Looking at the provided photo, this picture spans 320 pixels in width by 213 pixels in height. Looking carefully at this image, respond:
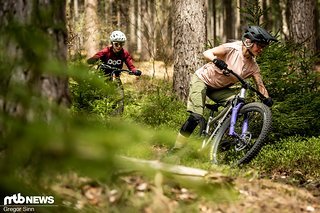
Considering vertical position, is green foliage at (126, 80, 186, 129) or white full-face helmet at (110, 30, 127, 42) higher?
white full-face helmet at (110, 30, 127, 42)

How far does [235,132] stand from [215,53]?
105cm

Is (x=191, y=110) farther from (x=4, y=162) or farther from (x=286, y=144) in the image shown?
(x=4, y=162)

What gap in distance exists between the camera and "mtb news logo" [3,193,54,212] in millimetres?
2562

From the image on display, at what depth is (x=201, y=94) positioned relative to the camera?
239 inches

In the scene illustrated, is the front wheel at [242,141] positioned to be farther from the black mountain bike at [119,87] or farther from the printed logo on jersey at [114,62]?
the printed logo on jersey at [114,62]

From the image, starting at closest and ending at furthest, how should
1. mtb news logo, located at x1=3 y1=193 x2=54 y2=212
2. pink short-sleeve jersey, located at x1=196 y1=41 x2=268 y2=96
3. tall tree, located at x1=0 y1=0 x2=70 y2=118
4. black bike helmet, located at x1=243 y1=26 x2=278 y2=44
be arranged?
tall tree, located at x1=0 y1=0 x2=70 y2=118, mtb news logo, located at x1=3 y1=193 x2=54 y2=212, black bike helmet, located at x1=243 y1=26 x2=278 y2=44, pink short-sleeve jersey, located at x1=196 y1=41 x2=268 y2=96

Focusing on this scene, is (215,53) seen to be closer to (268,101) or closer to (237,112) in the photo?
(237,112)

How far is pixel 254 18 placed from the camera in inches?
298

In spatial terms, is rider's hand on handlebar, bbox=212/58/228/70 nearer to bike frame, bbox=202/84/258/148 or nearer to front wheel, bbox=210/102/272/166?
bike frame, bbox=202/84/258/148

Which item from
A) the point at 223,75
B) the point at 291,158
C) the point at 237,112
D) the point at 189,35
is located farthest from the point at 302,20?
the point at 237,112

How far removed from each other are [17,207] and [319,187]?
3.50m

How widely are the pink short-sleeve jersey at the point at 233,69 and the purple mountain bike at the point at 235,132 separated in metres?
0.14

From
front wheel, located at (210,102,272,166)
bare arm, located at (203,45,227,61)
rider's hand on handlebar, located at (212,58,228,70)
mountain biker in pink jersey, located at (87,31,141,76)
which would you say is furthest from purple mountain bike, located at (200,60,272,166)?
mountain biker in pink jersey, located at (87,31,141,76)

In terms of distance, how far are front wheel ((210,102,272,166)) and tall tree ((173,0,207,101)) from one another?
13.3 ft
